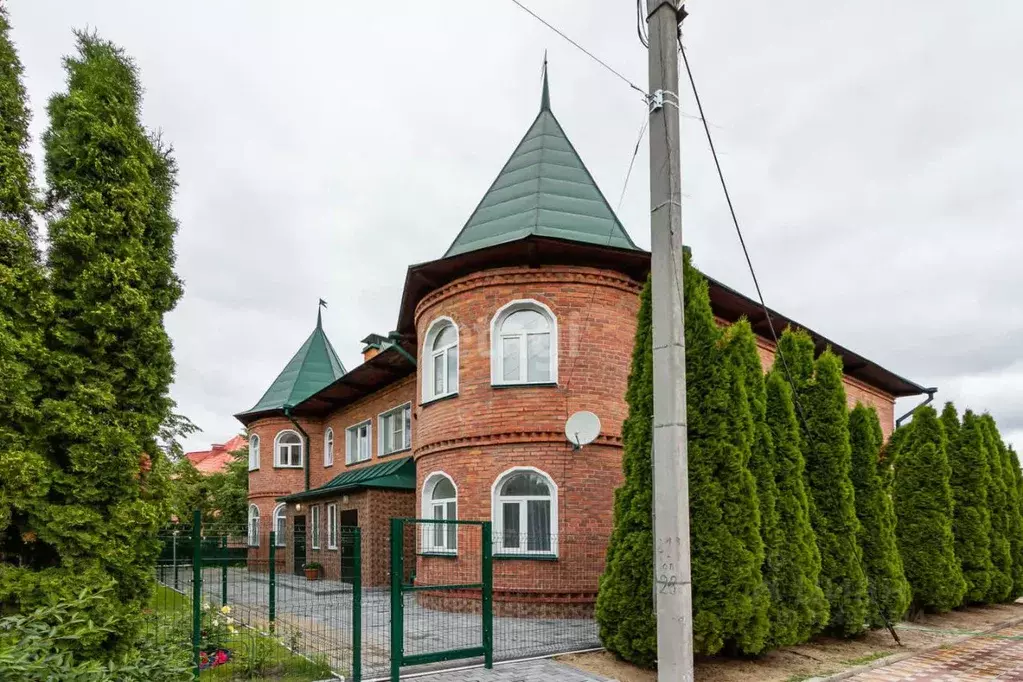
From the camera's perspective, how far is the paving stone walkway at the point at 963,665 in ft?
26.7

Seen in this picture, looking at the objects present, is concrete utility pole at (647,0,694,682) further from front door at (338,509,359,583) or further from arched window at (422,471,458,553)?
arched window at (422,471,458,553)

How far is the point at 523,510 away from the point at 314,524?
10.6 metres

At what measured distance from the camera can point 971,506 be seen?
14180 mm

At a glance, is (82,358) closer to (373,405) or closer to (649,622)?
(649,622)

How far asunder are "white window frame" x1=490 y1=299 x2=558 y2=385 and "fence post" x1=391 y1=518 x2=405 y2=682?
556 centimetres

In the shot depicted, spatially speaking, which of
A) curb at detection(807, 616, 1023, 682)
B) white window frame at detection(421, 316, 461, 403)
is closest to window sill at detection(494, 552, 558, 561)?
white window frame at detection(421, 316, 461, 403)

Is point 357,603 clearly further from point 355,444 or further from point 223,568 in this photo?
point 355,444

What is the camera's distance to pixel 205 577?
7504mm

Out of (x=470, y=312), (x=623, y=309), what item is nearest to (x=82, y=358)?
(x=470, y=312)

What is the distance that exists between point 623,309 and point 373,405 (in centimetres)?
1055

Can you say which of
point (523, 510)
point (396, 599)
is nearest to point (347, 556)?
point (396, 599)

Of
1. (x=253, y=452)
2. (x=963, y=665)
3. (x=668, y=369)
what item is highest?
(x=668, y=369)

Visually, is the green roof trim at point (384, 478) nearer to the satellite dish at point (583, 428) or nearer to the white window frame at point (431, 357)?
the white window frame at point (431, 357)

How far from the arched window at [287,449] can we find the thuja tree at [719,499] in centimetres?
2064
